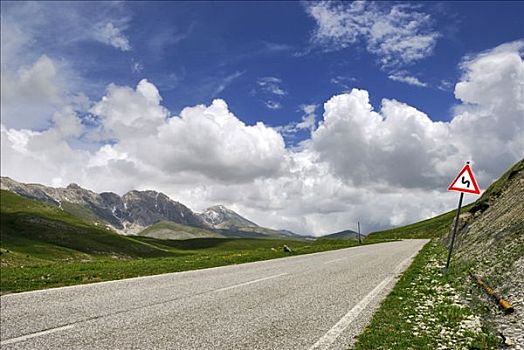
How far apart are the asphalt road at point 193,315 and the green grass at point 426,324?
50 cm

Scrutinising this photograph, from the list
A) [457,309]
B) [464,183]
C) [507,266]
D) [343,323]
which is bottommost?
[343,323]

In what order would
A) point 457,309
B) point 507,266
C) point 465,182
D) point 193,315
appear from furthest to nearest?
point 465,182 → point 507,266 → point 457,309 → point 193,315

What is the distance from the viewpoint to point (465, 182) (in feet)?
60.3

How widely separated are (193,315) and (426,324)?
6.01 meters

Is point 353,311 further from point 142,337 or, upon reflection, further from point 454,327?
point 142,337

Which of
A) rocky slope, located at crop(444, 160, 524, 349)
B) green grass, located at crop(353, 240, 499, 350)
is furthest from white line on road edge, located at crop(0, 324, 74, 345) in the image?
rocky slope, located at crop(444, 160, 524, 349)

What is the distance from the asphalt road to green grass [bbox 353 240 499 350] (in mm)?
501

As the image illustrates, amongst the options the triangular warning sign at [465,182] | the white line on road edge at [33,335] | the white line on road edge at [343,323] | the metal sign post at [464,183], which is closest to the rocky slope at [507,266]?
the metal sign post at [464,183]

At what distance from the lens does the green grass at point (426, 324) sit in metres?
7.94

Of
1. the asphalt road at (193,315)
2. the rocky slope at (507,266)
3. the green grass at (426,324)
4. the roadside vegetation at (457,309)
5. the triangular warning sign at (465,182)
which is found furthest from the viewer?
the triangular warning sign at (465,182)

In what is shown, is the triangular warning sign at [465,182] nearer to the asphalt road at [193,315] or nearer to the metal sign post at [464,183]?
the metal sign post at [464,183]

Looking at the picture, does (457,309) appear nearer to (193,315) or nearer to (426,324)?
(426,324)

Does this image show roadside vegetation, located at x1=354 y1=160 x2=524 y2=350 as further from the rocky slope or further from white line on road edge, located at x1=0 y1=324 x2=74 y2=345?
white line on road edge, located at x1=0 y1=324 x2=74 y2=345

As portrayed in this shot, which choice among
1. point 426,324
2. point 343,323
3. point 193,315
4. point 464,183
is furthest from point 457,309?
point 464,183
